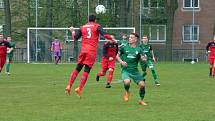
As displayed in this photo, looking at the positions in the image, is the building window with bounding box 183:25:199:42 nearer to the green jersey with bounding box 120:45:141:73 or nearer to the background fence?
the background fence

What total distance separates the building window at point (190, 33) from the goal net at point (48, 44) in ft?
56.1

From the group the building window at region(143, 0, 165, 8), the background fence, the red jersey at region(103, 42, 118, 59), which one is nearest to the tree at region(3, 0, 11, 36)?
the background fence

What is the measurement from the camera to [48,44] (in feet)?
149

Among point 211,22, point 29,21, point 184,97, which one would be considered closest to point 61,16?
point 29,21

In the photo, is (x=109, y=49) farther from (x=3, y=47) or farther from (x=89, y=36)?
(x=89, y=36)

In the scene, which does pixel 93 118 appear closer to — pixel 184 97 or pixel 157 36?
pixel 184 97

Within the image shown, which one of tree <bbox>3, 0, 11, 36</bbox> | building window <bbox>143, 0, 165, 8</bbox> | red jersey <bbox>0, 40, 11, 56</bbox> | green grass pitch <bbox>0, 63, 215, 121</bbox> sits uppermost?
building window <bbox>143, 0, 165, 8</bbox>

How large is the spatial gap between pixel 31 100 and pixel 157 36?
46.7m

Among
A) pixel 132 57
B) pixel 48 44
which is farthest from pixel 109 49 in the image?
pixel 48 44

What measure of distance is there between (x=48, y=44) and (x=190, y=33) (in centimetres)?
2207

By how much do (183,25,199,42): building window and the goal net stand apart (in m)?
17.1

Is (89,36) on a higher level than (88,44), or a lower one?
higher

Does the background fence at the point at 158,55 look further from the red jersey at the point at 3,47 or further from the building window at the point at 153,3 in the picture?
the red jersey at the point at 3,47

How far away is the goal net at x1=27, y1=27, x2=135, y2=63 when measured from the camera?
45000mm
